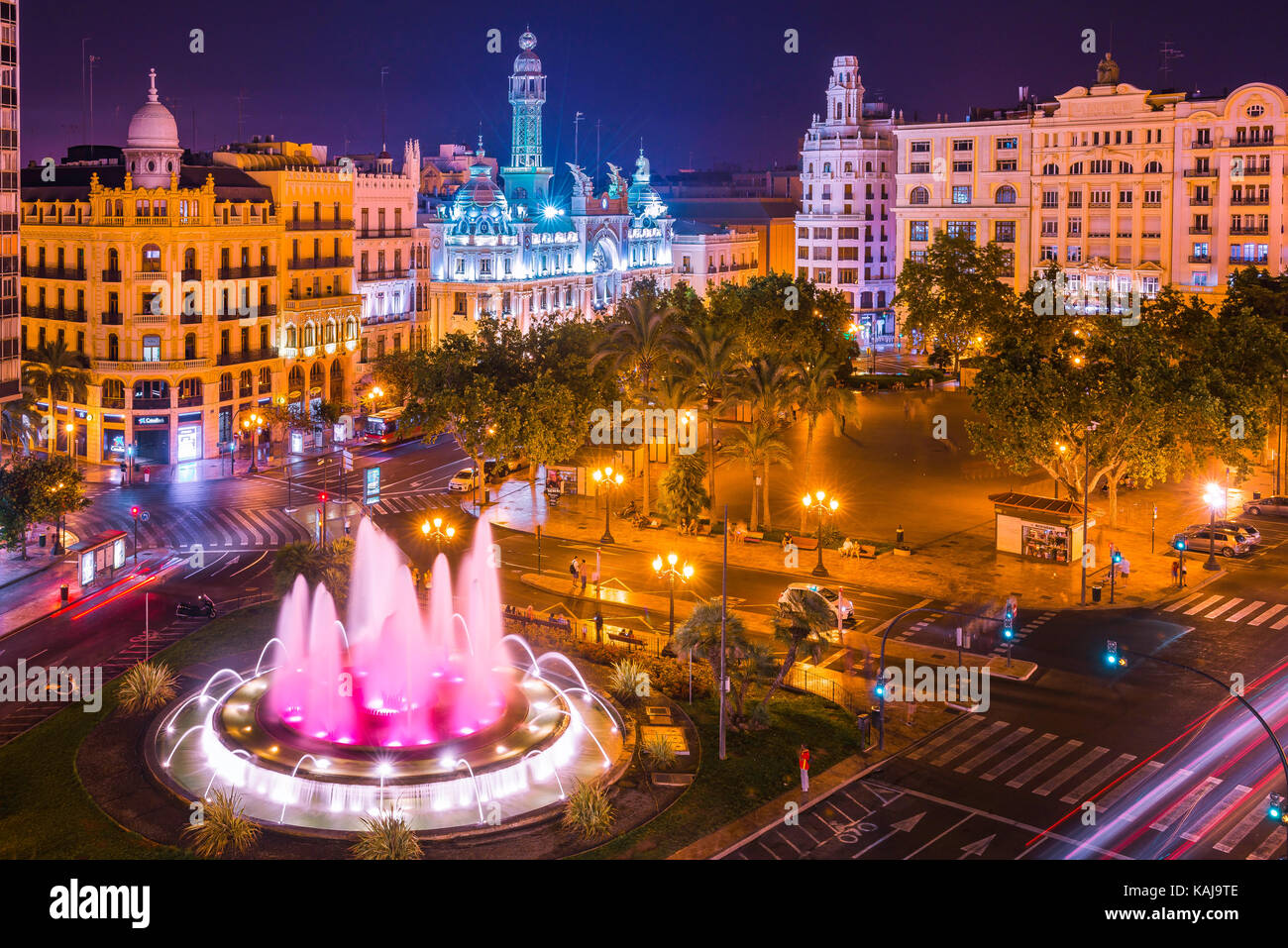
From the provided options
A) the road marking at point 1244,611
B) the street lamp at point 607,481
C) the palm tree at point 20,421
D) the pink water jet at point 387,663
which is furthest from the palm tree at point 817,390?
the palm tree at point 20,421

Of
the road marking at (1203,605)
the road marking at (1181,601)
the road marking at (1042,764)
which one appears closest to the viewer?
the road marking at (1042,764)

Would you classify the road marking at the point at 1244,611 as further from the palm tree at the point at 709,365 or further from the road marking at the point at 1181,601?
the palm tree at the point at 709,365

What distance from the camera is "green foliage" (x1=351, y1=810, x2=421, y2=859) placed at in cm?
3525

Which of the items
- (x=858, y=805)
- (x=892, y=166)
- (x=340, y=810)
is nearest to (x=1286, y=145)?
(x=892, y=166)

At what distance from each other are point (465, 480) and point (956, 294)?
54674 mm

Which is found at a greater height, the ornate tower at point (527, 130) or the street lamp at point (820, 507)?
the ornate tower at point (527, 130)

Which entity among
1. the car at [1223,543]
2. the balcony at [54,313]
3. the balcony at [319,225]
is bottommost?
the car at [1223,543]

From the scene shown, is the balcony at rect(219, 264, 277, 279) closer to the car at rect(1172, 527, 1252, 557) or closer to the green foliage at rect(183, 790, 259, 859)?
the green foliage at rect(183, 790, 259, 859)

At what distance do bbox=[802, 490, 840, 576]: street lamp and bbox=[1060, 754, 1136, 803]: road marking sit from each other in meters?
23.0

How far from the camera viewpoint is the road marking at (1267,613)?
57031 millimetres

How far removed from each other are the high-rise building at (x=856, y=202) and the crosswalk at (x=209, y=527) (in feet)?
305

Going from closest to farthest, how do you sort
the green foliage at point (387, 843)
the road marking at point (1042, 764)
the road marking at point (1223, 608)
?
the green foliage at point (387, 843), the road marking at point (1042, 764), the road marking at point (1223, 608)

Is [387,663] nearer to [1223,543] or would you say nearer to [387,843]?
[387,843]

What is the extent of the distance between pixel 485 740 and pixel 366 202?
3131 inches
